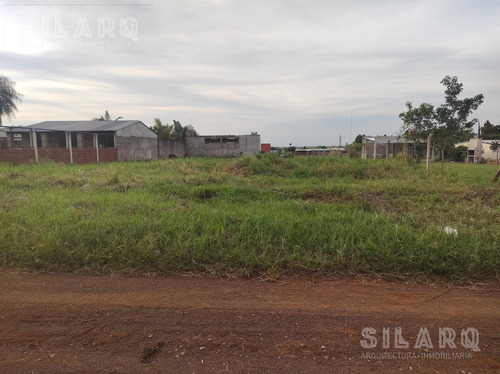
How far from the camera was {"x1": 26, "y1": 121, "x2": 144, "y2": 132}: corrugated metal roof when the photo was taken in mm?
25352

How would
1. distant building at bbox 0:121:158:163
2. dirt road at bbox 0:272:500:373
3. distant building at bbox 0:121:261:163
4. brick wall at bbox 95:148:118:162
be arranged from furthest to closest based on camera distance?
1. brick wall at bbox 95:148:118:162
2. distant building at bbox 0:121:261:163
3. distant building at bbox 0:121:158:163
4. dirt road at bbox 0:272:500:373

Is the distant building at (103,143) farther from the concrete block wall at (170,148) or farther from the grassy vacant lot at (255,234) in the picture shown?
the grassy vacant lot at (255,234)

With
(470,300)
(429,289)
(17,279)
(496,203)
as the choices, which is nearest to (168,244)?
(17,279)

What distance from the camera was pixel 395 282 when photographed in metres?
3.53

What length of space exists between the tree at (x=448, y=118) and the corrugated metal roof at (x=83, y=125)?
21.4 metres

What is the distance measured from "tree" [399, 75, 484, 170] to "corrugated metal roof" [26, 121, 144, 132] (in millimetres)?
21400

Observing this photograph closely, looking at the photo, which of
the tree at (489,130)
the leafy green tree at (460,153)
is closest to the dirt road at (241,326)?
the leafy green tree at (460,153)

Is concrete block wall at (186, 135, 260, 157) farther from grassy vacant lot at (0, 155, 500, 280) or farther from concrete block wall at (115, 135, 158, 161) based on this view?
grassy vacant lot at (0, 155, 500, 280)

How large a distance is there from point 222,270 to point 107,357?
1698mm

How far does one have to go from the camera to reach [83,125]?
2773cm

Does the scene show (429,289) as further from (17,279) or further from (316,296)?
(17,279)

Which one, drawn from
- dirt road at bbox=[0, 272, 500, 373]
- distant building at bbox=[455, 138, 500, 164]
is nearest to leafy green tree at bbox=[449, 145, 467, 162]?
distant building at bbox=[455, 138, 500, 164]

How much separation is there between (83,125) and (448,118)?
28043 millimetres

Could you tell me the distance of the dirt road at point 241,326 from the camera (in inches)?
87.7
